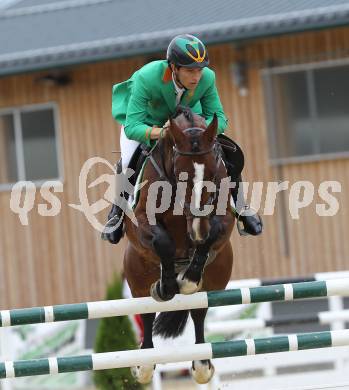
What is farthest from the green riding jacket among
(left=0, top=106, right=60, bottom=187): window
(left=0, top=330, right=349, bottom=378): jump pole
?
(left=0, top=106, right=60, bottom=187): window

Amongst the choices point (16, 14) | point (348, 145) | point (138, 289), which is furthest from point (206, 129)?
point (16, 14)

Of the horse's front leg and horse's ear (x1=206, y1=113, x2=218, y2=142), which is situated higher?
horse's ear (x1=206, y1=113, x2=218, y2=142)

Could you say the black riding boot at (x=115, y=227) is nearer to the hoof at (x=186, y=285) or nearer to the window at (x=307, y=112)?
the hoof at (x=186, y=285)

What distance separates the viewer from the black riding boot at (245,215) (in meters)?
6.55

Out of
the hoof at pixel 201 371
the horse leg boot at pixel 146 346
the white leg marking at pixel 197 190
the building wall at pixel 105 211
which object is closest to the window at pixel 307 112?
the building wall at pixel 105 211

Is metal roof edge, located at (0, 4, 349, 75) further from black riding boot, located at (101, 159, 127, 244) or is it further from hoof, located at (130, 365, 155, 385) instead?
hoof, located at (130, 365, 155, 385)

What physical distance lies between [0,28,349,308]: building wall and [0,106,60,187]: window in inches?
8.5

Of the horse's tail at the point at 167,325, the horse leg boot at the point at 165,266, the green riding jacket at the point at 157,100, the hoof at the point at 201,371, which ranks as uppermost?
the green riding jacket at the point at 157,100

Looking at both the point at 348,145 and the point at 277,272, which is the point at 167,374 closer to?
the point at 277,272

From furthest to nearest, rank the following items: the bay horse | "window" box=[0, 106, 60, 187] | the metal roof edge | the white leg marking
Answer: "window" box=[0, 106, 60, 187] → the metal roof edge → the bay horse → the white leg marking

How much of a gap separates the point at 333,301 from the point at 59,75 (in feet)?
19.4

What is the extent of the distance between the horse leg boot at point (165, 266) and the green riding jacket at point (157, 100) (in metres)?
0.61

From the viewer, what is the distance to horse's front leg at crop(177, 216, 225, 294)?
19.5 ft

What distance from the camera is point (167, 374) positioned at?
13.0m
